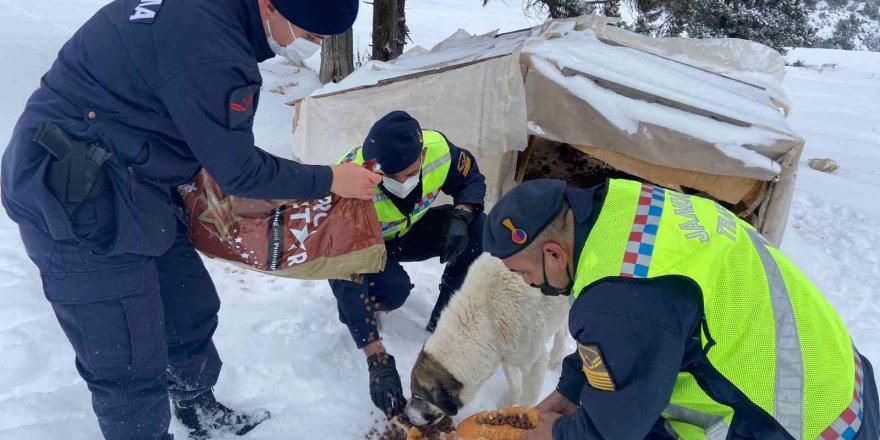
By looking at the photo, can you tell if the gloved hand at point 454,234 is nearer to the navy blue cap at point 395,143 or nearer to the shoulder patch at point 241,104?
the navy blue cap at point 395,143

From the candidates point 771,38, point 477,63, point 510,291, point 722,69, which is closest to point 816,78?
point 771,38

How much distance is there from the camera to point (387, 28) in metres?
8.49

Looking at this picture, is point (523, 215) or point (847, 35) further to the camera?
point (847, 35)

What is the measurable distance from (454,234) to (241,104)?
6.30 ft

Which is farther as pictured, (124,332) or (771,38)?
Result: (771,38)

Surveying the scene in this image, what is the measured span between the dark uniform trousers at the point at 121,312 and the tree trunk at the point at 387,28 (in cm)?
665

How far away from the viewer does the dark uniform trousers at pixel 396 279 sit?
3.16 m

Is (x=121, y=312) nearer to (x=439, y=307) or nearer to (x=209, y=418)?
(x=209, y=418)

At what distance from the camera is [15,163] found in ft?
6.02

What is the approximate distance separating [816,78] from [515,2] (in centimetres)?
1817

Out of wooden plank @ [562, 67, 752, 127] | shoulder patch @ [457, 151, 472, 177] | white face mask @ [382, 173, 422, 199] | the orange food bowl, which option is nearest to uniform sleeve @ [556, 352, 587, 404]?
the orange food bowl

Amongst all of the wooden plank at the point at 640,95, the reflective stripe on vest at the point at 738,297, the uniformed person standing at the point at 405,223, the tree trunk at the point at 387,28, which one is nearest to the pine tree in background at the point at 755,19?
the tree trunk at the point at 387,28

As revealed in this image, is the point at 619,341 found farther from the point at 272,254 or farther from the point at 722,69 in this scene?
the point at 722,69

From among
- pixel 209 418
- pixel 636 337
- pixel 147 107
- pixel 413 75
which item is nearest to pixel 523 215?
pixel 636 337
